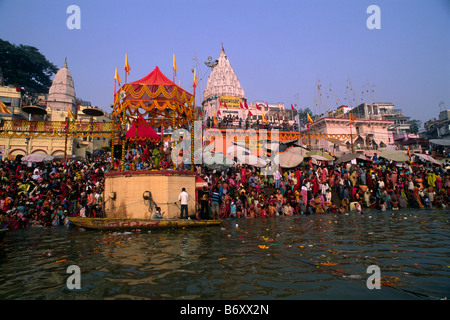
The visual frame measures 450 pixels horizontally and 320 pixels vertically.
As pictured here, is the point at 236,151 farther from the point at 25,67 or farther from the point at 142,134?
the point at 25,67

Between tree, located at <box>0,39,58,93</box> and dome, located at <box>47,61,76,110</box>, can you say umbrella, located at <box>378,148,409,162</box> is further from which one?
tree, located at <box>0,39,58,93</box>

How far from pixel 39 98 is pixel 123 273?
66.0m

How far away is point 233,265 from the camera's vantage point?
5.95m

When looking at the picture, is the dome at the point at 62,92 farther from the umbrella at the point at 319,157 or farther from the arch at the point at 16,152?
the umbrella at the point at 319,157

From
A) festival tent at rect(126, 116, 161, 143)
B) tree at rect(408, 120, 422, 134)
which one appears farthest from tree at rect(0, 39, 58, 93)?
tree at rect(408, 120, 422, 134)

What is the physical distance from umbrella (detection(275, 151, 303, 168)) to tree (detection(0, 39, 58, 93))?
6418cm

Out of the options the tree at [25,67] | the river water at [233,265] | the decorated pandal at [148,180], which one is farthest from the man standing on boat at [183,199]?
the tree at [25,67]

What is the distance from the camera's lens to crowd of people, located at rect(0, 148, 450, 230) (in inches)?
608

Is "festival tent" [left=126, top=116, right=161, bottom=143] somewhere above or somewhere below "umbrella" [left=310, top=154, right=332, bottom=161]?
above

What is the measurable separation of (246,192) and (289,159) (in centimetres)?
701

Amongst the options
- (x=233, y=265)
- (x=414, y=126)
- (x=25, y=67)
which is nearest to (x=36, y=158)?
(x=233, y=265)
